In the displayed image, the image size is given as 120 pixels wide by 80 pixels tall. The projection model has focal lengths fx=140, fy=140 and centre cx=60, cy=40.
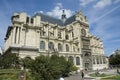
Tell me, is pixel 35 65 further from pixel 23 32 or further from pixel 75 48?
pixel 75 48

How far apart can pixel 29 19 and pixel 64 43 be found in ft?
57.3

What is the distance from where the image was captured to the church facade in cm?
4684

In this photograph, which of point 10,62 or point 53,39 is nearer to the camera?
point 10,62

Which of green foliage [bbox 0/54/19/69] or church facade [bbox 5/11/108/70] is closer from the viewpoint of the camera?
green foliage [bbox 0/54/19/69]

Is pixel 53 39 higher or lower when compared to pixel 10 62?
higher

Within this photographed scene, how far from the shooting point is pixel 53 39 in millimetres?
55656

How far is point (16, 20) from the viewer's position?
47.5 m

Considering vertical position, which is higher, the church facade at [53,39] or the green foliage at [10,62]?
the church facade at [53,39]

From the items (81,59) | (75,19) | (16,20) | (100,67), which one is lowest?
(100,67)

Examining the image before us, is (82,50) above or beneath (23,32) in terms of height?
beneath

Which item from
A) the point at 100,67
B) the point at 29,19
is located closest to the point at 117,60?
the point at 100,67

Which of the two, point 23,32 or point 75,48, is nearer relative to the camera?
point 23,32

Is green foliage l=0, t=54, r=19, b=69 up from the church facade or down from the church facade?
down

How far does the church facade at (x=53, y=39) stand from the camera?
1844 inches
